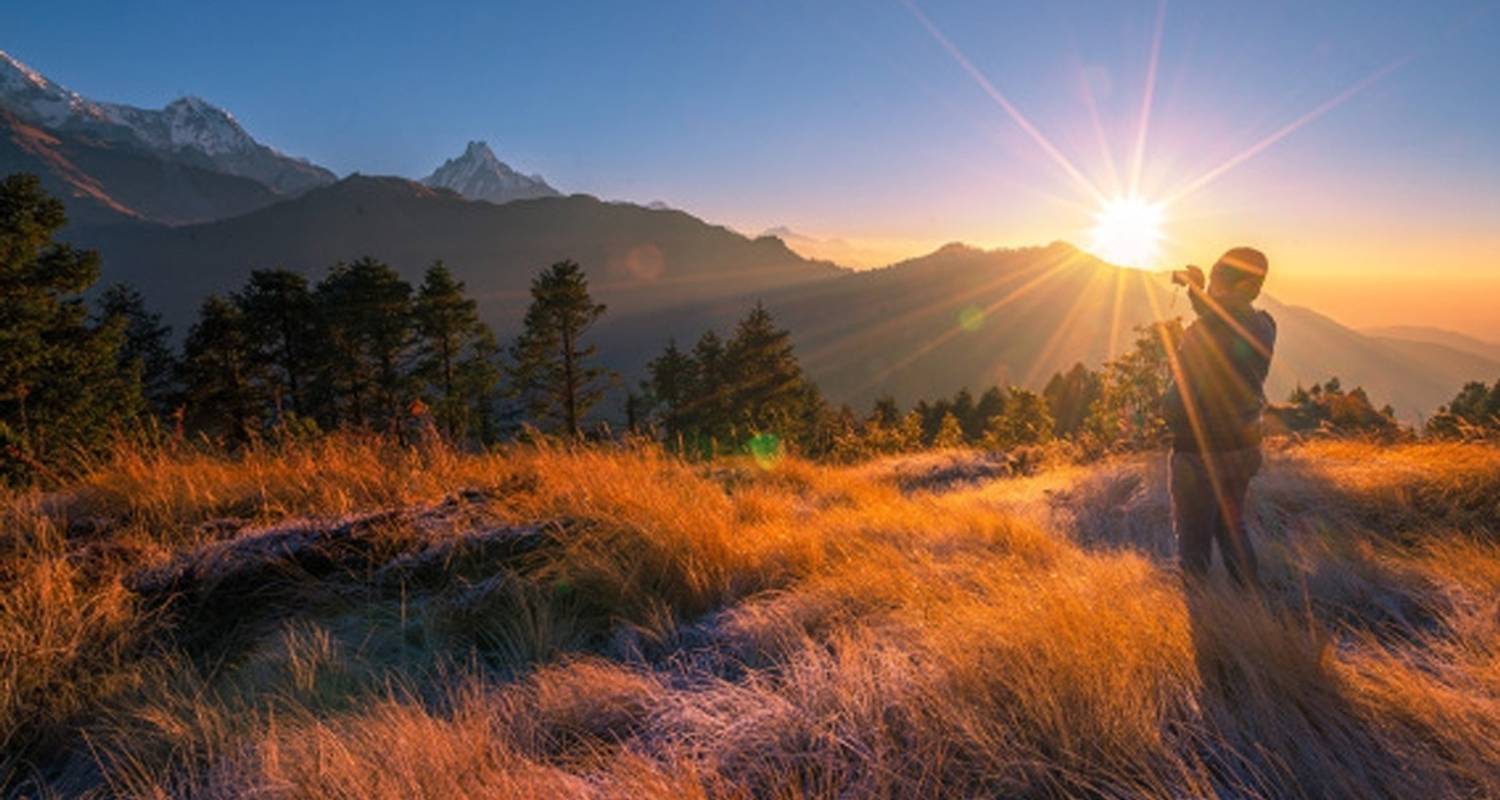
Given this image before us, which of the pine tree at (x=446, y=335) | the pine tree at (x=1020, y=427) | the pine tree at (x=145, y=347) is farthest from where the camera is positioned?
the pine tree at (x=446, y=335)

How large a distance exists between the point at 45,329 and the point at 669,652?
2582 cm

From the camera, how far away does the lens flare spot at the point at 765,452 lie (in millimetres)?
8634

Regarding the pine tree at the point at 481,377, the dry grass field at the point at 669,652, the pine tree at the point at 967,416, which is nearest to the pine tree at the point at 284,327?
the pine tree at the point at 481,377

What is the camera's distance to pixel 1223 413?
135 inches

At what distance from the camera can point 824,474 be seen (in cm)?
815

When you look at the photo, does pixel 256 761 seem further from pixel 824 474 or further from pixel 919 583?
pixel 824 474

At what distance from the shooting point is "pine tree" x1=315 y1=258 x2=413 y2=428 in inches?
1144

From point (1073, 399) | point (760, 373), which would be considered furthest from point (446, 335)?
point (1073, 399)

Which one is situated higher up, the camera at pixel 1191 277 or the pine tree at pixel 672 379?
the camera at pixel 1191 277

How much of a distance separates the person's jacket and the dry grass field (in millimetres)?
859

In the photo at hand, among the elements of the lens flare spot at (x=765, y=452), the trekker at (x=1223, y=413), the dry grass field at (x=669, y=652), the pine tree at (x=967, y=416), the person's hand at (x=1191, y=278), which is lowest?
the pine tree at (x=967, y=416)

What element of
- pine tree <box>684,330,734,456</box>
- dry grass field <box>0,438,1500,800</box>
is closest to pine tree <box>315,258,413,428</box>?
pine tree <box>684,330,734,456</box>

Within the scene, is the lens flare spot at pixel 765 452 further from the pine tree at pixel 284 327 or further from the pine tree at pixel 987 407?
the pine tree at pixel 987 407

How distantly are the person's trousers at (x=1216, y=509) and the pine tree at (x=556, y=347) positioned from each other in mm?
29990
